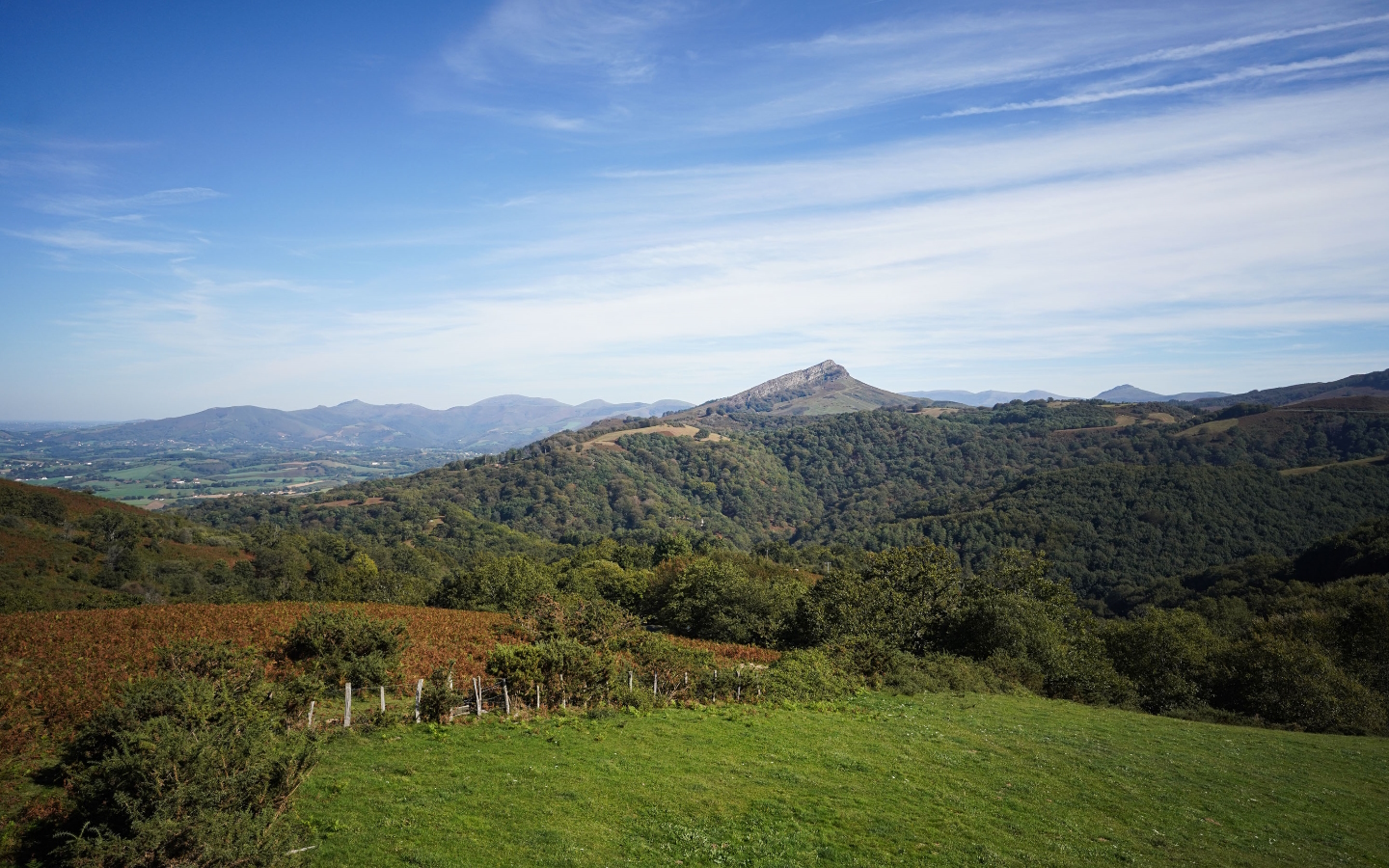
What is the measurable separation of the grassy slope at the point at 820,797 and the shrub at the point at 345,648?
4.74m

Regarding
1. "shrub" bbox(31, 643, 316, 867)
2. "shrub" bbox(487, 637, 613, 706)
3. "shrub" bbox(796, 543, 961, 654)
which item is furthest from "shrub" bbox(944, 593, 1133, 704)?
"shrub" bbox(31, 643, 316, 867)

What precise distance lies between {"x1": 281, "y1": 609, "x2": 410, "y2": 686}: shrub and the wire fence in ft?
1.72

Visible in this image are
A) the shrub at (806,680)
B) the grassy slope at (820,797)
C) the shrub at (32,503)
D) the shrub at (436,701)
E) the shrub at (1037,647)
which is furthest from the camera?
the shrub at (32,503)

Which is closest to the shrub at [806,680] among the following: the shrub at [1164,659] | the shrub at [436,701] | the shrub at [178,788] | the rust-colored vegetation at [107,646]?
the rust-colored vegetation at [107,646]

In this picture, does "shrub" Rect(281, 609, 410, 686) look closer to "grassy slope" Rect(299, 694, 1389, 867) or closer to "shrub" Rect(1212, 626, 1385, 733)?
"grassy slope" Rect(299, 694, 1389, 867)

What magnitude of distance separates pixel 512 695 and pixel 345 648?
237 inches

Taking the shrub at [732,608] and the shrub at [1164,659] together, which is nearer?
the shrub at [1164,659]

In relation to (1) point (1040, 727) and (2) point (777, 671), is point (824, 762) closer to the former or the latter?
(2) point (777, 671)

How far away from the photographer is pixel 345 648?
873 inches

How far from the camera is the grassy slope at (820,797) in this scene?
12.4 meters

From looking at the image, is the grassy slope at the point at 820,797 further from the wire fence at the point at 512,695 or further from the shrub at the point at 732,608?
the shrub at the point at 732,608

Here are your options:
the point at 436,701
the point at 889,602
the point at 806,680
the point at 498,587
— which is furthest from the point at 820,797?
the point at 498,587

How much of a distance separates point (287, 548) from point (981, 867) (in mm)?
99337

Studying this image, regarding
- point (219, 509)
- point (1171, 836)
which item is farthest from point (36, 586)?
point (219, 509)
